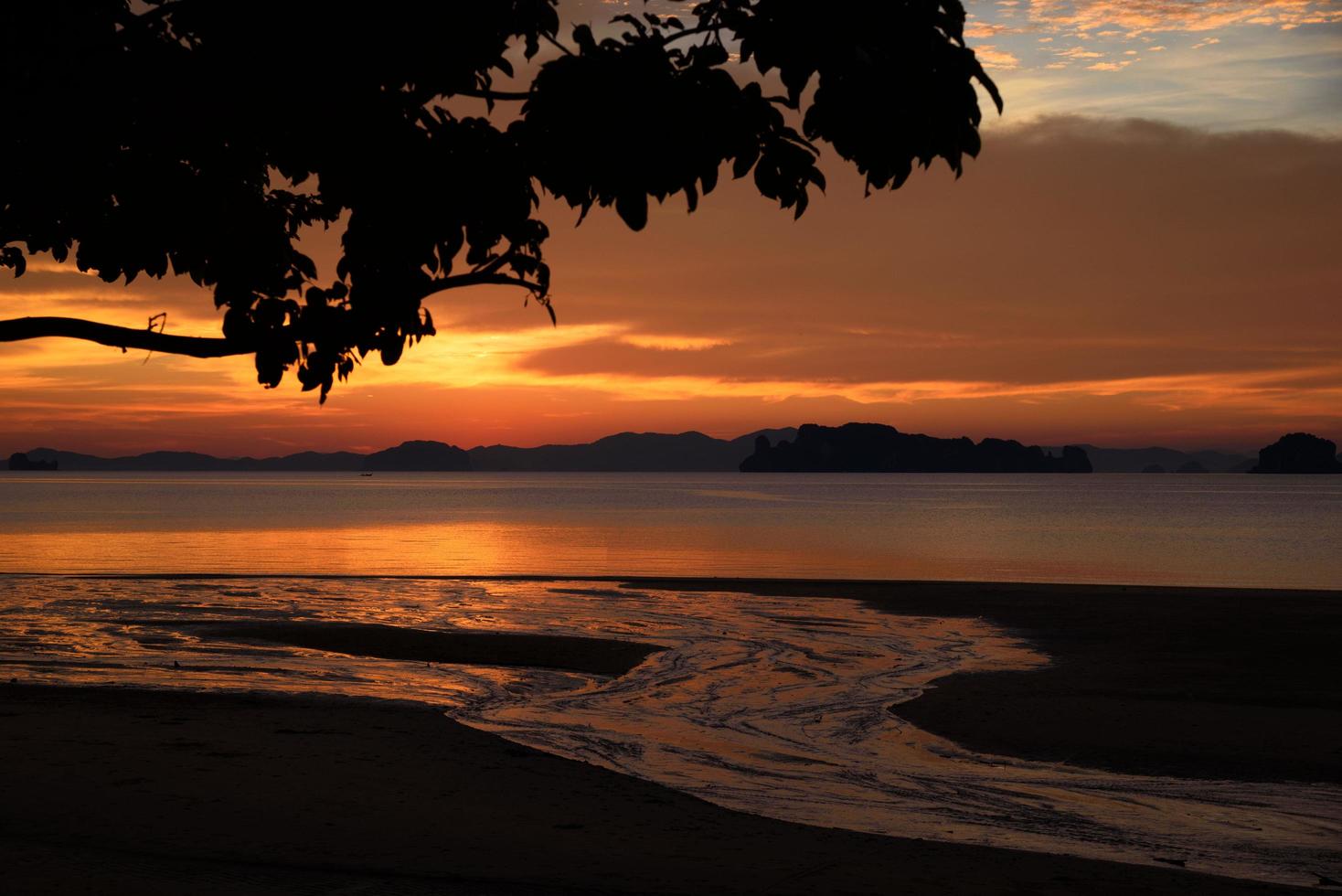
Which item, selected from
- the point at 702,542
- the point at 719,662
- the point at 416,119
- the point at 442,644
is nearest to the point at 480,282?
the point at 416,119

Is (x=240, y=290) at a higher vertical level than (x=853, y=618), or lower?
higher

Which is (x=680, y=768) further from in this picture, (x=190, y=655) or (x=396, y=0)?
(x=190, y=655)

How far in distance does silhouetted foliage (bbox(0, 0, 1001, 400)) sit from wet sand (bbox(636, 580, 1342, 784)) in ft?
30.8

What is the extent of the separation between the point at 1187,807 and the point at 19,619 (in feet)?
73.5

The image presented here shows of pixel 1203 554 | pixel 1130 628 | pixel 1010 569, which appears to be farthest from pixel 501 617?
pixel 1203 554

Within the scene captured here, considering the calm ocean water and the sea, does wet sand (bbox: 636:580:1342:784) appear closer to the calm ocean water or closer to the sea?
the sea

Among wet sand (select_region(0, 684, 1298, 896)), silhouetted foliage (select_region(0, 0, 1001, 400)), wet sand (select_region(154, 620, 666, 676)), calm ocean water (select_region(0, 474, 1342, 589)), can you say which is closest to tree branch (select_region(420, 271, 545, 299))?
silhouetted foliage (select_region(0, 0, 1001, 400))

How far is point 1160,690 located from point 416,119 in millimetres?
15504

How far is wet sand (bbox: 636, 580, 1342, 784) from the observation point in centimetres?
1430

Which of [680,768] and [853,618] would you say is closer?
[680,768]

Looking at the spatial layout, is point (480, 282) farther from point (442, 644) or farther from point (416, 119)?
point (442, 644)

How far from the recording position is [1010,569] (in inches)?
2124

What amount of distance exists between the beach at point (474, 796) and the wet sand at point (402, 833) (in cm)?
3

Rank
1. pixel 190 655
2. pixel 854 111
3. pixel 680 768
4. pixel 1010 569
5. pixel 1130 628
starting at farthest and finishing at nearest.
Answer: pixel 1010 569, pixel 1130 628, pixel 190 655, pixel 680 768, pixel 854 111
